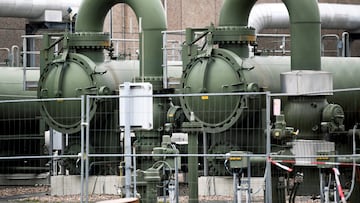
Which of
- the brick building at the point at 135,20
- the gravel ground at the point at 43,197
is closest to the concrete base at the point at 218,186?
the gravel ground at the point at 43,197

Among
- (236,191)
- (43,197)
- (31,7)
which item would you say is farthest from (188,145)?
(31,7)

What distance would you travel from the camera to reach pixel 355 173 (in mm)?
20391

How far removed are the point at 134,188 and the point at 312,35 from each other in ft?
16.9

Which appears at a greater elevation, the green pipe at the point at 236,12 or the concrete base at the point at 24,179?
the green pipe at the point at 236,12

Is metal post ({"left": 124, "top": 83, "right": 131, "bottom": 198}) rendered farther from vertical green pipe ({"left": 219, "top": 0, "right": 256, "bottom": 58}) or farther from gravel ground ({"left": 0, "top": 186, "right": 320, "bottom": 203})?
vertical green pipe ({"left": 219, "top": 0, "right": 256, "bottom": 58})

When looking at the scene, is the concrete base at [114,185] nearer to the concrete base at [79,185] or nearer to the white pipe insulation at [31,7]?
the concrete base at [79,185]

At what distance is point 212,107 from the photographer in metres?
22.2

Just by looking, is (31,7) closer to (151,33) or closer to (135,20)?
(135,20)

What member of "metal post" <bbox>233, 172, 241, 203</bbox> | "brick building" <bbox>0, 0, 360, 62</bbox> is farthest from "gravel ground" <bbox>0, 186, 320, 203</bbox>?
"brick building" <bbox>0, 0, 360, 62</bbox>

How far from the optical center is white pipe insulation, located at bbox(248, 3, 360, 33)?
32938mm

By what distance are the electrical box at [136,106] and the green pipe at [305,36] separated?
4.33m

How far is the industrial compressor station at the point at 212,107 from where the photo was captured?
19859mm

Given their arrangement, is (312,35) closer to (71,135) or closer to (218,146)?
(218,146)

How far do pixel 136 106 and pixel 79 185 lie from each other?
23.2 ft
